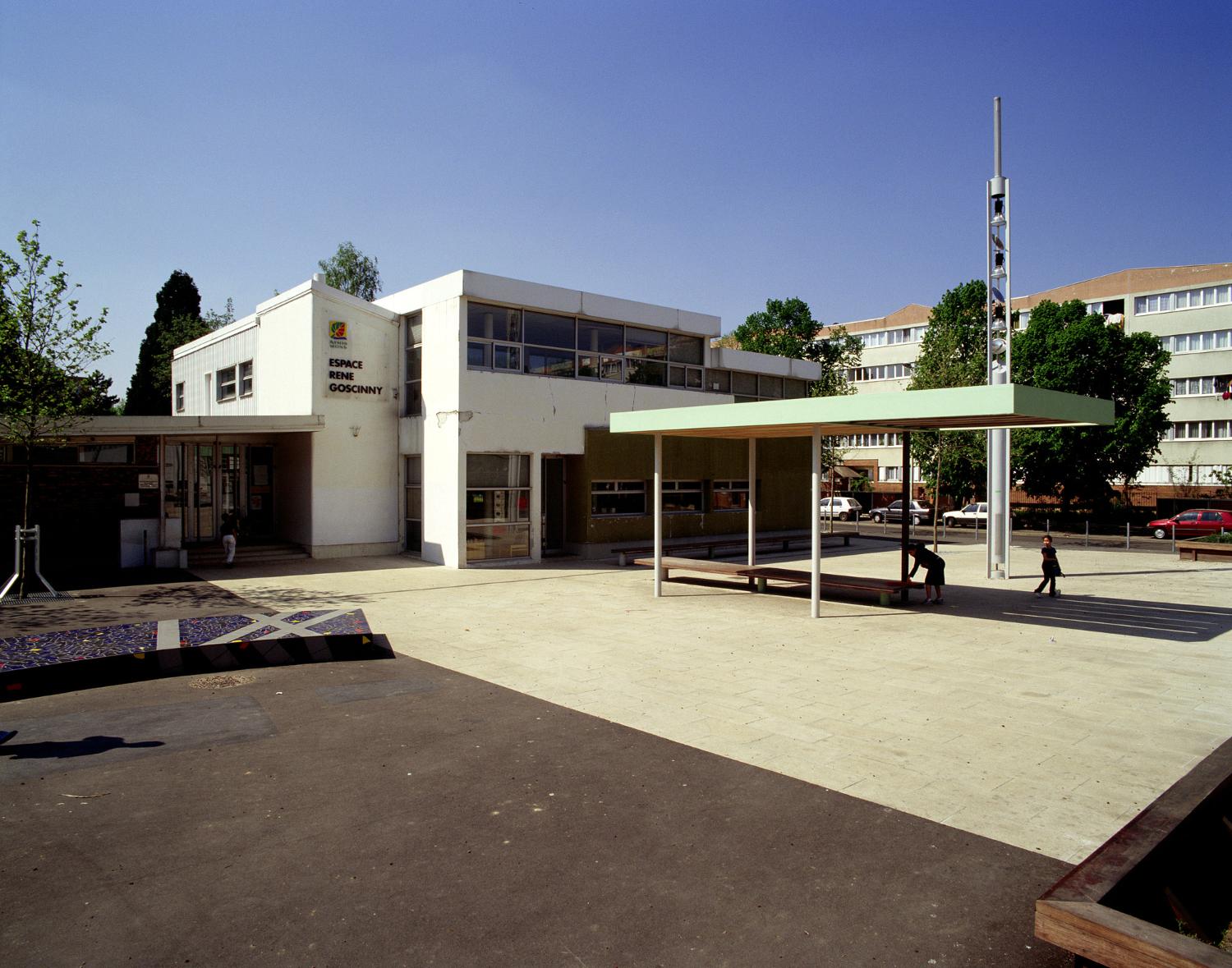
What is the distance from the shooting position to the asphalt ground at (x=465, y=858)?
161 inches

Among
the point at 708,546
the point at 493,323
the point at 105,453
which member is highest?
→ the point at 493,323

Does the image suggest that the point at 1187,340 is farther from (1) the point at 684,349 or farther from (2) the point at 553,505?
(2) the point at 553,505

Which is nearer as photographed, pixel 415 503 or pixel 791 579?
pixel 791 579

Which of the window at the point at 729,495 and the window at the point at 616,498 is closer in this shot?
the window at the point at 616,498

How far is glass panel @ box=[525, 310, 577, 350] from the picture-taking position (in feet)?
70.1

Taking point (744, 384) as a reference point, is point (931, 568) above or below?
below

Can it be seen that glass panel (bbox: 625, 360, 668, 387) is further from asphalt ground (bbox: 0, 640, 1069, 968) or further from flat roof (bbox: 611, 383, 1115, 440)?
asphalt ground (bbox: 0, 640, 1069, 968)

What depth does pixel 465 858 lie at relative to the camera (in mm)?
4984

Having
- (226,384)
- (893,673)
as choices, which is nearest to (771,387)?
(226,384)

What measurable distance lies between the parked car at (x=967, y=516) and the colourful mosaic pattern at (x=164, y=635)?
109ft

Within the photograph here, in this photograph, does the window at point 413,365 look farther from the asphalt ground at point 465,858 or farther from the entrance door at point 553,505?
the asphalt ground at point 465,858

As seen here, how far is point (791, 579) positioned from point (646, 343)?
35.8ft

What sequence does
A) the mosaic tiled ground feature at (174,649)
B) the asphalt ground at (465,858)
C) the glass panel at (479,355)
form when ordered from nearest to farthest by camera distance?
the asphalt ground at (465,858) < the mosaic tiled ground feature at (174,649) < the glass panel at (479,355)

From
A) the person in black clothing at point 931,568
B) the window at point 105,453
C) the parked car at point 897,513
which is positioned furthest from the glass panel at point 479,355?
the parked car at point 897,513
